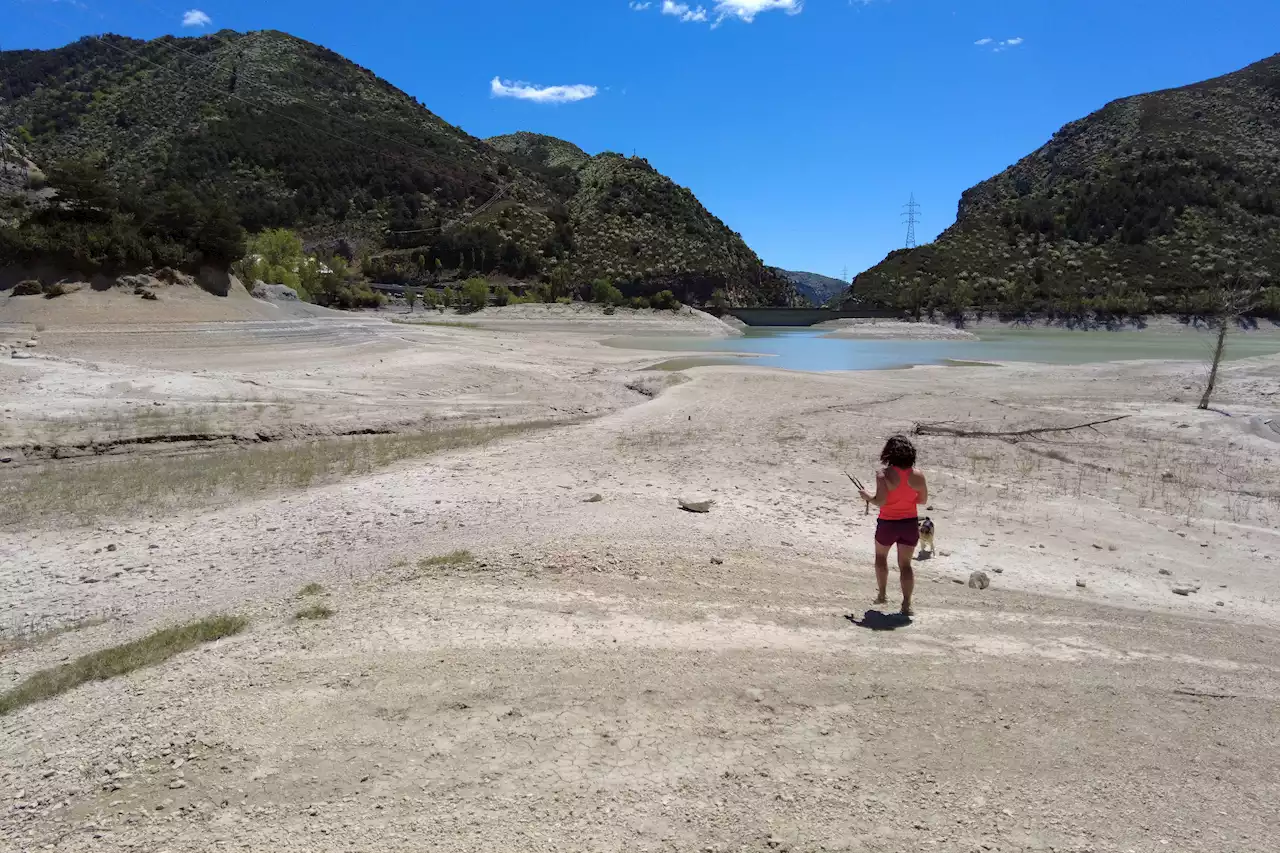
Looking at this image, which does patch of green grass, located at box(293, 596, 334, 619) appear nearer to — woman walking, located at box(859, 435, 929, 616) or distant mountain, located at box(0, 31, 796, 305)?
woman walking, located at box(859, 435, 929, 616)

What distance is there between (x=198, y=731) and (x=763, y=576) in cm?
466

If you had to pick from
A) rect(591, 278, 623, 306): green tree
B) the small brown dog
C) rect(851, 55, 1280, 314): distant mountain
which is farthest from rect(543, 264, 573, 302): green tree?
the small brown dog

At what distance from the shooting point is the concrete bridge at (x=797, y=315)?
298 feet

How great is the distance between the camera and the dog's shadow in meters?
5.77

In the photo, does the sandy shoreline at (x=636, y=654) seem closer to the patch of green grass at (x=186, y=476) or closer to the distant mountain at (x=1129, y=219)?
the patch of green grass at (x=186, y=476)

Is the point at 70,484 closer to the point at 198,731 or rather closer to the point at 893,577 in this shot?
the point at 198,731

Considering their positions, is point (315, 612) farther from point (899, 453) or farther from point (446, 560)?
point (899, 453)

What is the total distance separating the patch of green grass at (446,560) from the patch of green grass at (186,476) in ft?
15.5

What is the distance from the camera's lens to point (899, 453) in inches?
233

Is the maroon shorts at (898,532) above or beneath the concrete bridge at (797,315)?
beneath

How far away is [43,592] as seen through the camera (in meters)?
6.79

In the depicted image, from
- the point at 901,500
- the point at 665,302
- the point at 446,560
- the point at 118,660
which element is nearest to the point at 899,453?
the point at 901,500

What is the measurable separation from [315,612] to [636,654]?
2.67 meters

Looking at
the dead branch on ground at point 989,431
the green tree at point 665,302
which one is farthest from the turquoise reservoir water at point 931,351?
the dead branch on ground at point 989,431
